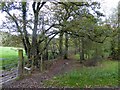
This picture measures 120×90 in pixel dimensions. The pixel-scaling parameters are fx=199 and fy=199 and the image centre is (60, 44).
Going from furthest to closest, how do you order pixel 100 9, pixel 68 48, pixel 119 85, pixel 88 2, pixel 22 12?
pixel 68 48 < pixel 22 12 < pixel 100 9 < pixel 88 2 < pixel 119 85

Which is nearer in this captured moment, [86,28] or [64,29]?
[86,28]

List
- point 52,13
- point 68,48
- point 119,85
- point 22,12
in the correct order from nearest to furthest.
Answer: point 119,85 → point 22,12 → point 52,13 → point 68,48

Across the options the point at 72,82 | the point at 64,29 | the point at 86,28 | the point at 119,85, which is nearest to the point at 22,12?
the point at 64,29

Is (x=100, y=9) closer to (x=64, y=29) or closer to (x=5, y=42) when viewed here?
(x=64, y=29)

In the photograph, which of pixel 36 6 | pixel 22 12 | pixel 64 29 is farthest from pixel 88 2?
pixel 22 12

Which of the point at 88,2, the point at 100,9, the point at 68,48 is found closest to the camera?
the point at 88,2

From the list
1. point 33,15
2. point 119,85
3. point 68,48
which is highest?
point 33,15

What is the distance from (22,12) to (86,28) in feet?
7.51

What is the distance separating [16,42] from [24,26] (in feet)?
2.40

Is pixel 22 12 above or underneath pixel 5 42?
above

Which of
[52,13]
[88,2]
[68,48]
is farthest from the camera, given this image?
[68,48]

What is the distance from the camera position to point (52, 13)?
7.67 metres

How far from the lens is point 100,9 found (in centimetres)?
650

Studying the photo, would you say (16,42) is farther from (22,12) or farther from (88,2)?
(88,2)
